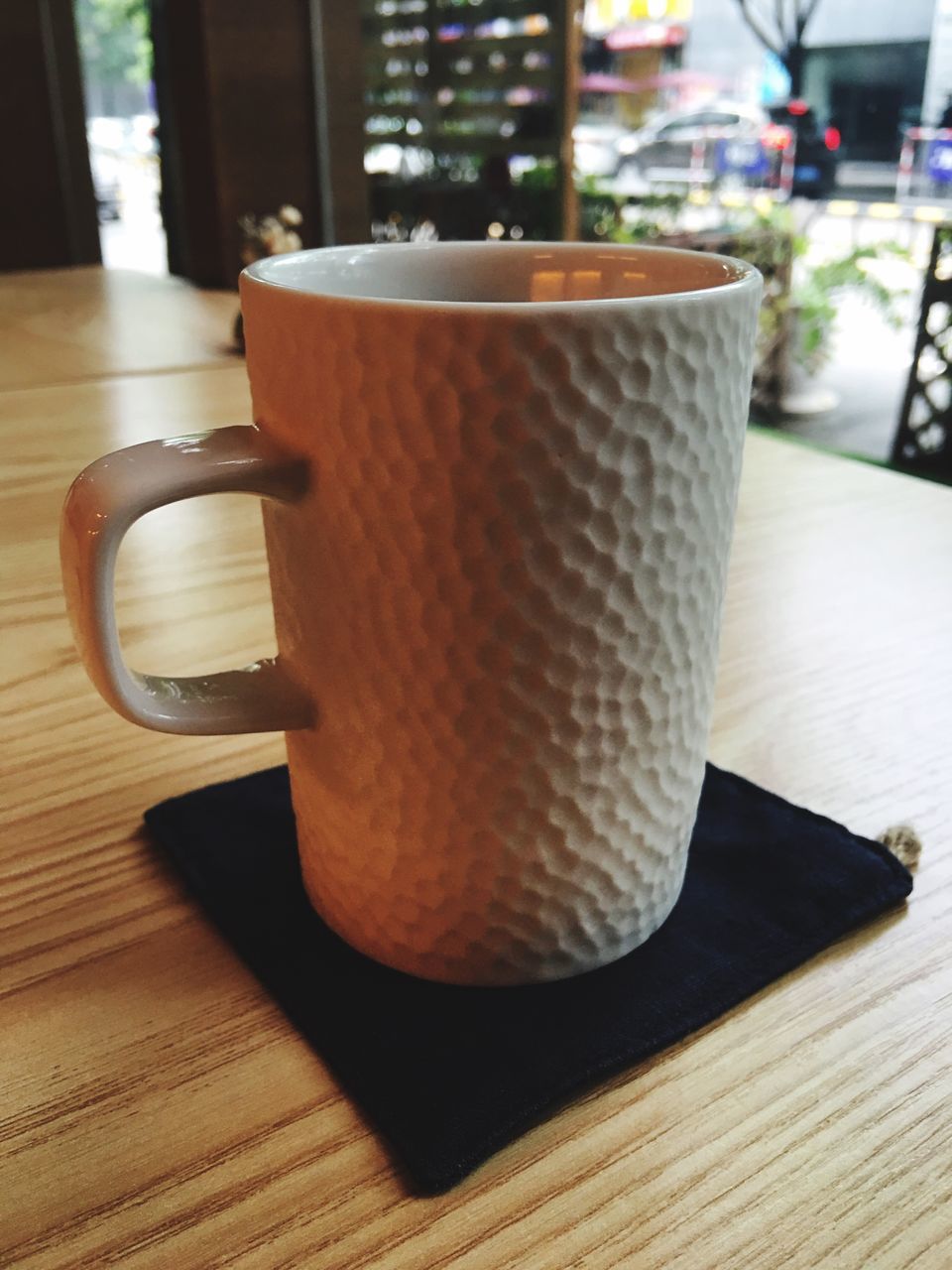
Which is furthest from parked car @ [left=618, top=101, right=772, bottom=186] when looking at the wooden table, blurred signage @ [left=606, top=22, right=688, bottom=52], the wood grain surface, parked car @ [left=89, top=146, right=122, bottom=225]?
the wooden table

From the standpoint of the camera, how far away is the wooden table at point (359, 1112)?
223 mm

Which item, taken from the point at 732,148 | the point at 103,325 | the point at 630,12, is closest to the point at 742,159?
the point at 732,148

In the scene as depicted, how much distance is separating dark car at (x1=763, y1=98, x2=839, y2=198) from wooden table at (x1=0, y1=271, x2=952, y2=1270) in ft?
15.0

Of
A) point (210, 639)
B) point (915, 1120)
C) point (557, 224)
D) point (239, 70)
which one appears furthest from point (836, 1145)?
point (557, 224)

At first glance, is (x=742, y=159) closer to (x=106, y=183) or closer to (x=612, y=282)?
(x=106, y=183)

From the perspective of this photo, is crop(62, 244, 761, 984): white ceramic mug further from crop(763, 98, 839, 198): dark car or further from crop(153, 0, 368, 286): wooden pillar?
crop(763, 98, 839, 198): dark car

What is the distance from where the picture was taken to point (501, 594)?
0.78 feet

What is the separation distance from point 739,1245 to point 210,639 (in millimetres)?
343

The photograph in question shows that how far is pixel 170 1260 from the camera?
0.71 feet

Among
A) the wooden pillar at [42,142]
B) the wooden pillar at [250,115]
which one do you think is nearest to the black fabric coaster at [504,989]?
the wooden pillar at [250,115]

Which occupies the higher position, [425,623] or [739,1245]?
[425,623]

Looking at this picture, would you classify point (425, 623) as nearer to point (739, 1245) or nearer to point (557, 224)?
point (739, 1245)

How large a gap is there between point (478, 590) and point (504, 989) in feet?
0.36

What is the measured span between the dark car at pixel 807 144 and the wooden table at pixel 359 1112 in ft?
15.0
